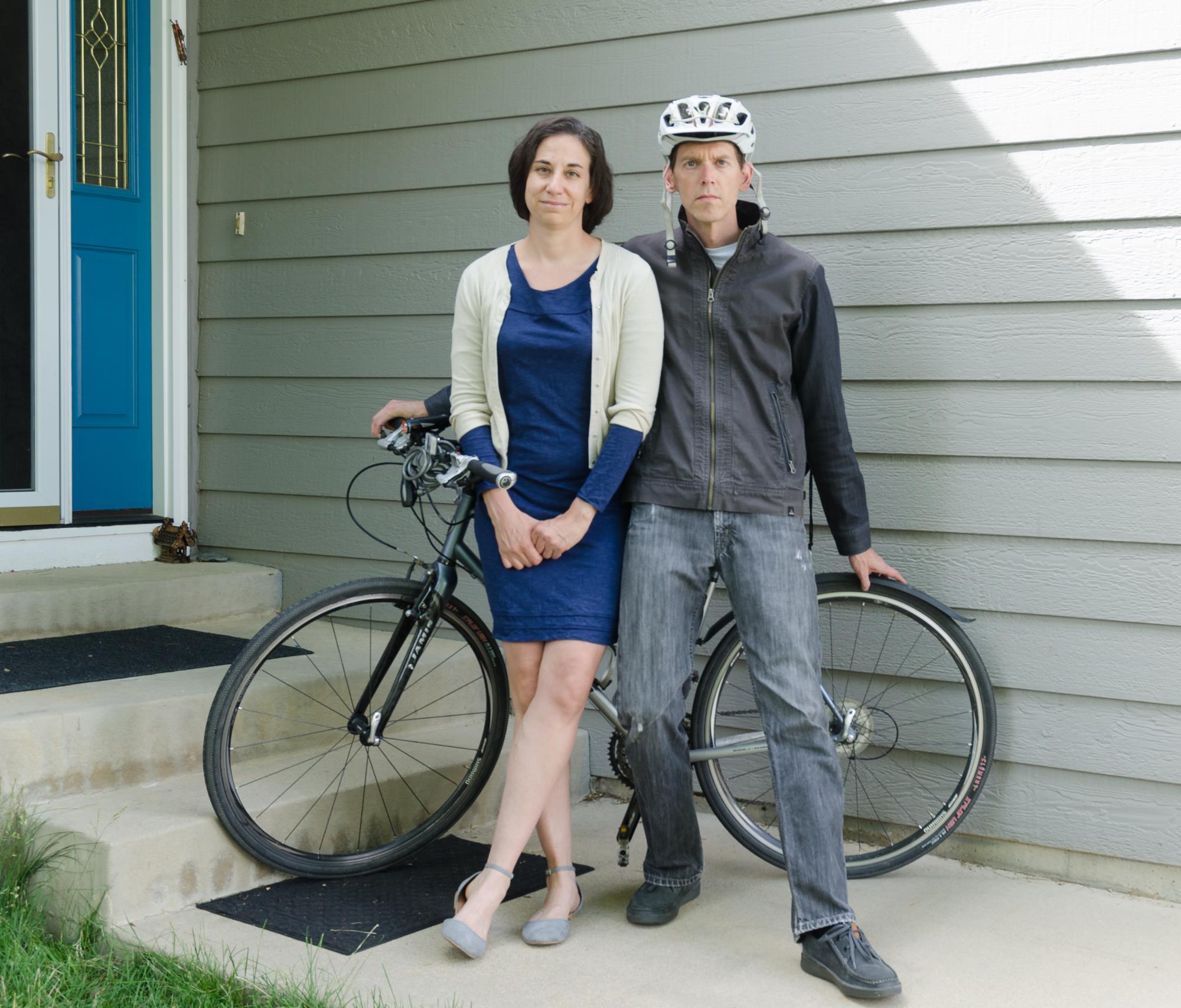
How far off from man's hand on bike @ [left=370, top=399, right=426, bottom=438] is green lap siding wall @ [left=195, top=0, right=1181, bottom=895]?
87cm

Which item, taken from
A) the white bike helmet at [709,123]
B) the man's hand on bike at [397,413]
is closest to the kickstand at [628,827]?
the man's hand on bike at [397,413]

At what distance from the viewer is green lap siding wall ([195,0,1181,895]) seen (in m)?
2.71

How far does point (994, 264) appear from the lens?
9.29 ft

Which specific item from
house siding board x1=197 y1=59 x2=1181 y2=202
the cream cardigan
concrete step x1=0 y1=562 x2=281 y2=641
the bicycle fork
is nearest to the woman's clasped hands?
the cream cardigan

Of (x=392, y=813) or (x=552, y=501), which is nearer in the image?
(x=552, y=501)

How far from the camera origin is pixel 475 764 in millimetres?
2859

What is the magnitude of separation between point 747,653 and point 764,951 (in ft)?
1.87

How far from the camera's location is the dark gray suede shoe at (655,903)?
2.51 meters

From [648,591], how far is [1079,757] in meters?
1.12

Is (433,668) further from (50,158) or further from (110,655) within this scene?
(50,158)

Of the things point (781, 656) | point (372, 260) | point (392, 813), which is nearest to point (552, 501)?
point (781, 656)

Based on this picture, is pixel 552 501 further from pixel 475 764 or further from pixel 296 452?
pixel 296 452

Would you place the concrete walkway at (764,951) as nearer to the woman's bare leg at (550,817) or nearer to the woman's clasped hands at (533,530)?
the woman's bare leg at (550,817)

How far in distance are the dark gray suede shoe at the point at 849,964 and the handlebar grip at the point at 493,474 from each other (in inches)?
→ 39.5
